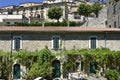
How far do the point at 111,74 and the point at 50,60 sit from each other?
724cm

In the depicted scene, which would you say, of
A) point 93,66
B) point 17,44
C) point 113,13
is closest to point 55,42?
point 17,44

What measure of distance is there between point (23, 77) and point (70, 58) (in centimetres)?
598

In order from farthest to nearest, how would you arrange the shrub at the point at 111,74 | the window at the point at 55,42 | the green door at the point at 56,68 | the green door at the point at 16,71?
the window at the point at 55,42, the green door at the point at 56,68, the green door at the point at 16,71, the shrub at the point at 111,74

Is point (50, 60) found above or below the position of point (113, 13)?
below

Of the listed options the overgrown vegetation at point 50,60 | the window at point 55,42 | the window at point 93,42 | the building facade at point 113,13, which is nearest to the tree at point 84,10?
the building facade at point 113,13

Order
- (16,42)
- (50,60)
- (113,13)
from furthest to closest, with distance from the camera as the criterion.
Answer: (113,13) → (16,42) → (50,60)

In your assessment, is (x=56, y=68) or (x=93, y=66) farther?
(x=93, y=66)

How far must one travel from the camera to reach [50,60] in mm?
40875

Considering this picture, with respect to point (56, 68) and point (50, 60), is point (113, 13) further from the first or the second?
point (50, 60)

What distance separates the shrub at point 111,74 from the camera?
3862 centimetres

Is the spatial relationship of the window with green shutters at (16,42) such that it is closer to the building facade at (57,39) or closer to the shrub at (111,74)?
the building facade at (57,39)

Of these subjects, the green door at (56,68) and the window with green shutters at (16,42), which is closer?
the green door at (56,68)

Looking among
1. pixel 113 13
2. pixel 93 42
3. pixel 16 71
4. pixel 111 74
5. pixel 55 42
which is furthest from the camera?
pixel 113 13

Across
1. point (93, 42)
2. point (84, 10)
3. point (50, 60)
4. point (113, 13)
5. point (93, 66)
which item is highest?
point (84, 10)
